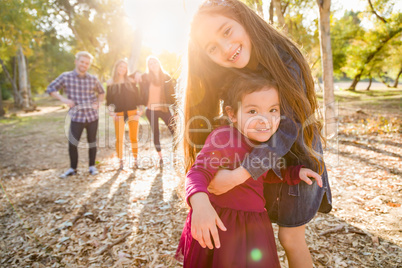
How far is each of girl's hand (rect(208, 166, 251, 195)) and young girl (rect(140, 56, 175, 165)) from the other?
4.16 m

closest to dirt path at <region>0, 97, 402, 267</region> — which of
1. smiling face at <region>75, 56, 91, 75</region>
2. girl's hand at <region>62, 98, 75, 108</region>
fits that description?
girl's hand at <region>62, 98, 75, 108</region>

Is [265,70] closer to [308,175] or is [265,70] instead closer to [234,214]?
[308,175]

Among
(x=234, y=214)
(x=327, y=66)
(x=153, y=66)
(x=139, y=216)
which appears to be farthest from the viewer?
(x=327, y=66)

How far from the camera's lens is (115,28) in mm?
19125

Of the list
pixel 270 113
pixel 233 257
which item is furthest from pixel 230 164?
pixel 233 257

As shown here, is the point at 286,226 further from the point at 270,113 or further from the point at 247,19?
the point at 247,19

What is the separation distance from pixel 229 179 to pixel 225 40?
0.93 m

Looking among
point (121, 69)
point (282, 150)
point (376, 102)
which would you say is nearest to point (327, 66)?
point (121, 69)


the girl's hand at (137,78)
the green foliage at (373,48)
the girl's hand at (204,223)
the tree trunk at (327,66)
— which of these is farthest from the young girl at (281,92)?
the green foliage at (373,48)

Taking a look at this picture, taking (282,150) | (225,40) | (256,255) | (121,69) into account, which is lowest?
(256,255)

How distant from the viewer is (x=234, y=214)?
4.85 feet

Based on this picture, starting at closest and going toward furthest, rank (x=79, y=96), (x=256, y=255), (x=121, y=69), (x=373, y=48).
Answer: (x=256, y=255) → (x=79, y=96) → (x=121, y=69) → (x=373, y=48)

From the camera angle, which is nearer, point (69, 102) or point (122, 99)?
point (69, 102)

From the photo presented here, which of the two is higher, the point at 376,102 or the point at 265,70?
the point at 265,70
